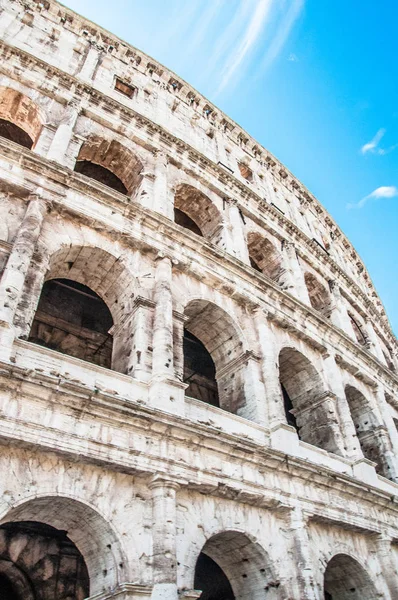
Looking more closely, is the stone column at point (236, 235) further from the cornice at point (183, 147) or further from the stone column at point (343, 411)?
the stone column at point (343, 411)

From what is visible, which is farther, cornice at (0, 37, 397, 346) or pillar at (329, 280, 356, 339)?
pillar at (329, 280, 356, 339)

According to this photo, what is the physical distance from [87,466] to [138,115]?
9369mm

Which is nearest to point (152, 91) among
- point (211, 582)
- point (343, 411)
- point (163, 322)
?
point (163, 322)

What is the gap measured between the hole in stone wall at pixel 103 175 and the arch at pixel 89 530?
334 inches

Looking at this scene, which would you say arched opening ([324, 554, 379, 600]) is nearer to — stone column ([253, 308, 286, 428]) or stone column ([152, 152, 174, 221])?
stone column ([253, 308, 286, 428])

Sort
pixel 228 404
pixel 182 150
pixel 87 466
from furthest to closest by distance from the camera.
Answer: pixel 182 150 < pixel 228 404 < pixel 87 466

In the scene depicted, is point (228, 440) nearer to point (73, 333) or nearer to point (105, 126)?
point (73, 333)

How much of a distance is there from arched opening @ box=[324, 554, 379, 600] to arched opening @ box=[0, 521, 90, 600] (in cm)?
453

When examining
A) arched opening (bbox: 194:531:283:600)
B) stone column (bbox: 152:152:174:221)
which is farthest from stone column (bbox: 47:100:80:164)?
arched opening (bbox: 194:531:283:600)

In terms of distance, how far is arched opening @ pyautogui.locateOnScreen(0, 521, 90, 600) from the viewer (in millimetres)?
7230

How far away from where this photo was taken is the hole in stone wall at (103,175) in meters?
12.4

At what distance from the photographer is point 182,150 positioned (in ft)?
42.6

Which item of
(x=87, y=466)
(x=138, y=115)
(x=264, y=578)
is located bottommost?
(x=264, y=578)

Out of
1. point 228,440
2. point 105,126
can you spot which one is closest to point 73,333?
point 228,440
